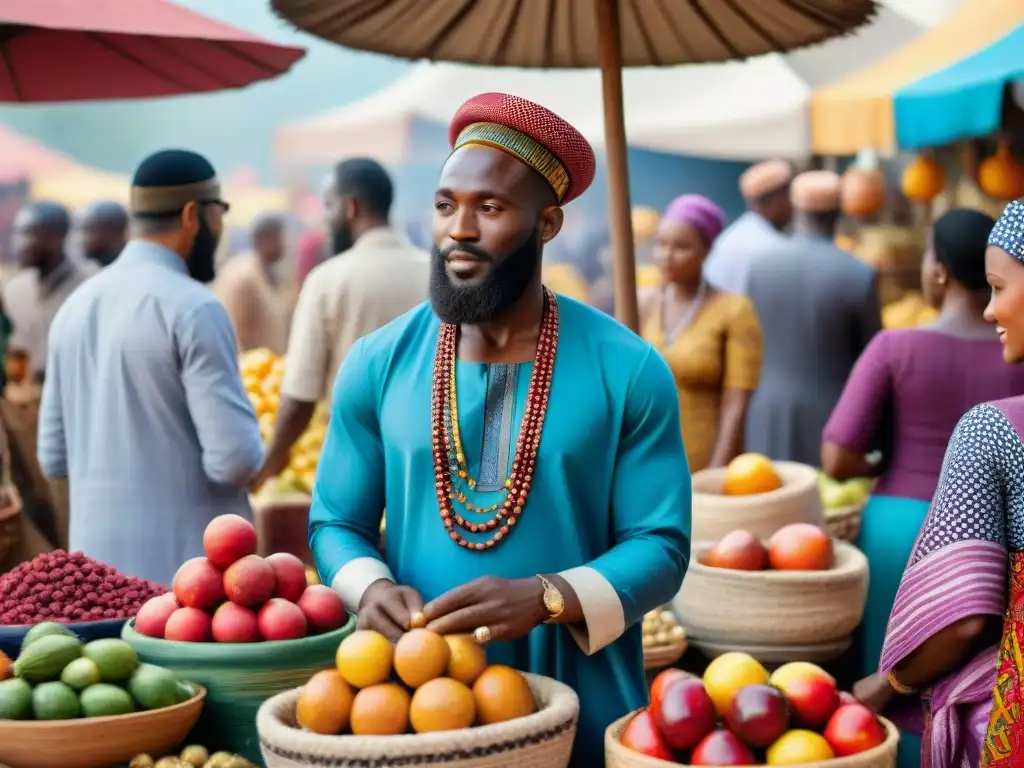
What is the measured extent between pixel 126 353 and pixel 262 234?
20.1 feet

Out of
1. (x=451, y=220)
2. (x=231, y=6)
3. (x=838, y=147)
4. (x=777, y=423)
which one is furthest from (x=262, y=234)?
(x=231, y=6)

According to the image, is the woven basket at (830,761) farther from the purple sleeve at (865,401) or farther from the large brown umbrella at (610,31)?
the purple sleeve at (865,401)

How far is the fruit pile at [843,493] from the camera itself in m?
5.48

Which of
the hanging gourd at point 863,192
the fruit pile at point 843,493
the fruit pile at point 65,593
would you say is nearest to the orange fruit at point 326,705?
the fruit pile at point 65,593

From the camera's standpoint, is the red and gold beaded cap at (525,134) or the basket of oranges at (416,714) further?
the red and gold beaded cap at (525,134)

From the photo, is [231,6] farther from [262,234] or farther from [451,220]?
[451,220]

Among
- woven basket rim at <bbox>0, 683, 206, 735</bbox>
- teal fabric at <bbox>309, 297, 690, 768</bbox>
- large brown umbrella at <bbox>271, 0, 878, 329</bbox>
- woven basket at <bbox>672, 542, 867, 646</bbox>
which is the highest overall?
large brown umbrella at <bbox>271, 0, 878, 329</bbox>

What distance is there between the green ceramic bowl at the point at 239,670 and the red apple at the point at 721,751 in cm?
76

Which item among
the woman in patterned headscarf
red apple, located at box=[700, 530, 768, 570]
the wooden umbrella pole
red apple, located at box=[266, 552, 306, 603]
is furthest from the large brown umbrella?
red apple, located at box=[266, 552, 306, 603]

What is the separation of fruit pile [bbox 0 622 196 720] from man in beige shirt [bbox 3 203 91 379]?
546 centimetres

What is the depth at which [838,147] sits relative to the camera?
8945 millimetres

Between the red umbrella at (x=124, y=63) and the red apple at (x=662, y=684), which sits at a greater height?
the red umbrella at (x=124, y=63)

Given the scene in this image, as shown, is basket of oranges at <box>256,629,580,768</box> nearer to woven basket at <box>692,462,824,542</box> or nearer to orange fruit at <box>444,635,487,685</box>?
orange fruit at <box>444,635,487,685</box>

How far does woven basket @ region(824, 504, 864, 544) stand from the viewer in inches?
204
